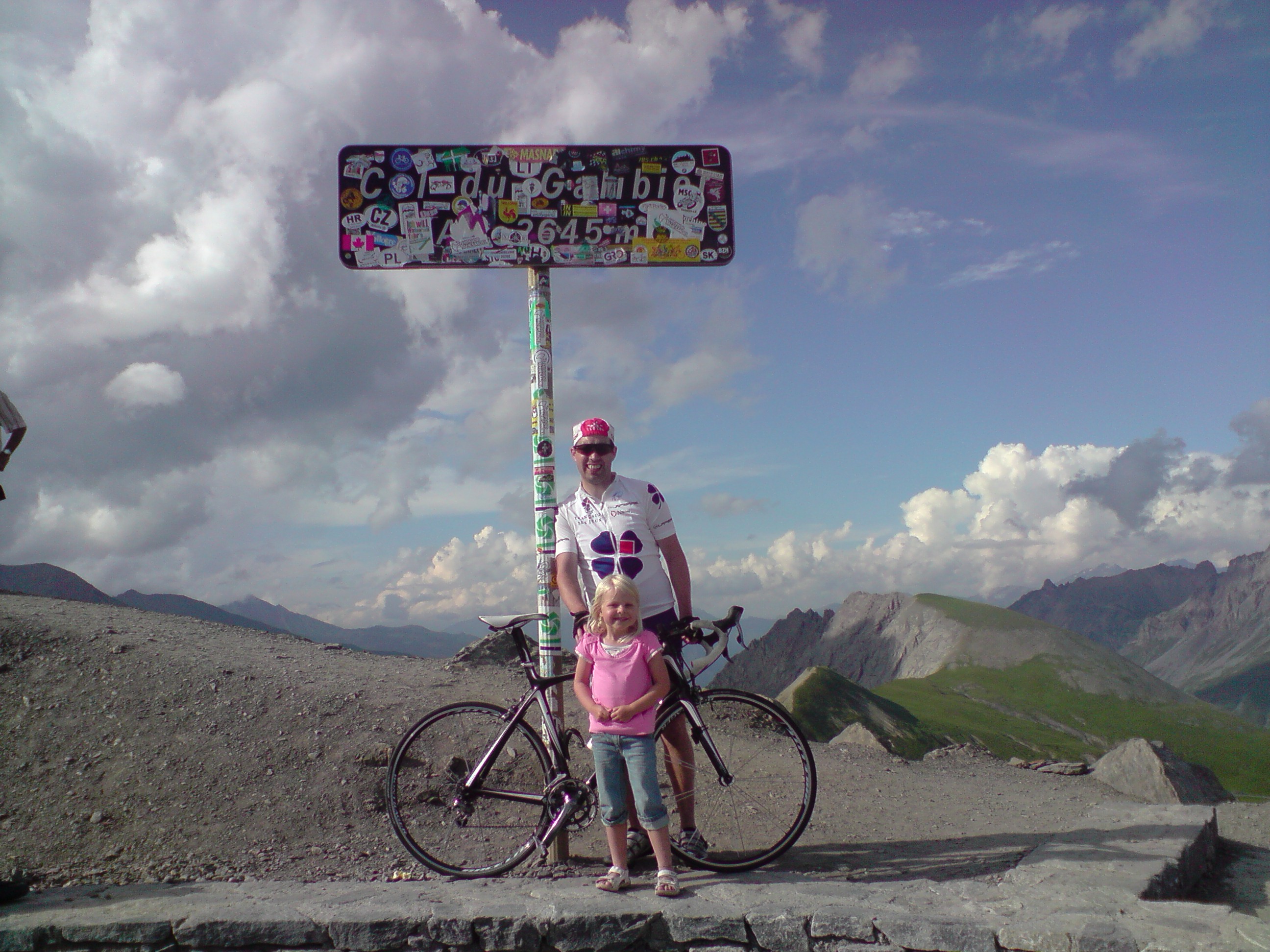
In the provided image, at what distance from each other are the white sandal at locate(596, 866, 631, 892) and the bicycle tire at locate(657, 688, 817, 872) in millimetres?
568

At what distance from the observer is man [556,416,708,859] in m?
5.09

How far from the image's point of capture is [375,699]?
27.1 ft

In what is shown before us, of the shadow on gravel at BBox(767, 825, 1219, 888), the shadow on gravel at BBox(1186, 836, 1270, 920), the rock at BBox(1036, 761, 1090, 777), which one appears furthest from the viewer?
the rock at BBox(1036, 761, 1090, 777)

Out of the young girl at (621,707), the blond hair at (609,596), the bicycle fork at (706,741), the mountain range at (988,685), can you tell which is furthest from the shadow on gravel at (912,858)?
the mountain range at (988,685)

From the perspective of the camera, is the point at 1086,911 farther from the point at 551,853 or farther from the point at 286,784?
the point at 286,784

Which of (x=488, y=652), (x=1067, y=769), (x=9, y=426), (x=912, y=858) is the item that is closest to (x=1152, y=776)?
(x=1067, y=769)

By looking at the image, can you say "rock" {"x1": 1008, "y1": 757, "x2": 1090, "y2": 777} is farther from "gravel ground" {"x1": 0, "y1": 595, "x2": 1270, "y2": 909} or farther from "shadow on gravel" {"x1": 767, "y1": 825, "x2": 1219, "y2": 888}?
"shadow on gravel" {"x1": 767, "y1": 825, "x2": 1219, "y2": 888}

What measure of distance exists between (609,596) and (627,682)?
1.69ft

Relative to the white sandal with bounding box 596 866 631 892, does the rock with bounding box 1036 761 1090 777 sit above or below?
below

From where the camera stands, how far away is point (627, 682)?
457 cm

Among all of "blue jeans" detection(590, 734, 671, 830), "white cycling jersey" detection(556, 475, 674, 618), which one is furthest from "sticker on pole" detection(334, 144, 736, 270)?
"blue jeans" detection(590, 734, 671, 830)

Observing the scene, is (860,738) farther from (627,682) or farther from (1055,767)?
(627,682)

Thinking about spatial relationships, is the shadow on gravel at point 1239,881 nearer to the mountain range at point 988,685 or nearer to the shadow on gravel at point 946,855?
the shadow on gravel at point 946,855

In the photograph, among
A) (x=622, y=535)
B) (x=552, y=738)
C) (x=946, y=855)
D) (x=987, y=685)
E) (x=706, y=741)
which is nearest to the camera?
(x=706, y=741)
